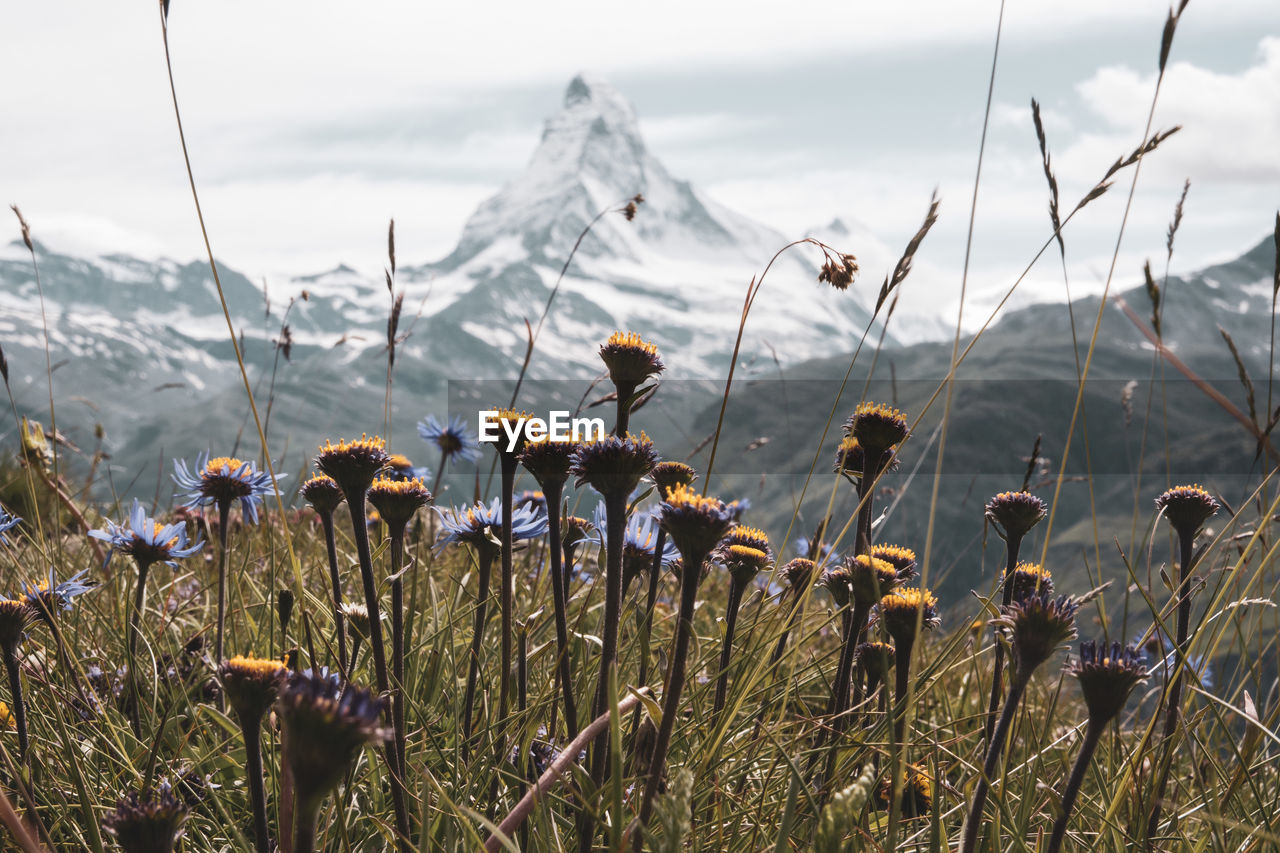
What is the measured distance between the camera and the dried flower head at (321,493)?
7.64ft

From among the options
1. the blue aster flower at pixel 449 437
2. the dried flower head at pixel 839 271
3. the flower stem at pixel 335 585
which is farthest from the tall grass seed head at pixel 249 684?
the blue aster flower at pixel 449 437

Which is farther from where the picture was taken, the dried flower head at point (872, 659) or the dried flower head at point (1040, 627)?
the dried flower head at point (872, 659)

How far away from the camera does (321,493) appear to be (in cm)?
235

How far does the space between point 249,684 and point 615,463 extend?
0.70 meters

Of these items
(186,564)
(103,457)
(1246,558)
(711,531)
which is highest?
(711,531)

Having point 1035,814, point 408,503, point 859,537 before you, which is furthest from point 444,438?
point 1035,814

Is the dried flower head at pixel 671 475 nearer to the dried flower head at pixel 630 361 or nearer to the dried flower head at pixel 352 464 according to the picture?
the dried flower head at pixel 630 361

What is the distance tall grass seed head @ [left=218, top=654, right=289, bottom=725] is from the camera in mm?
1436

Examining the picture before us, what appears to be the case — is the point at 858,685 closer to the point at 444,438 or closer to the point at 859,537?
the point at 859,537

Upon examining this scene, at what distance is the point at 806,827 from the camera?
1.98 meters

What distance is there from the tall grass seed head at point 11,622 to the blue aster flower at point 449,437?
7.68ft

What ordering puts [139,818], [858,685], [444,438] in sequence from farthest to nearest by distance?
[444,438], [858,685], [139,818]

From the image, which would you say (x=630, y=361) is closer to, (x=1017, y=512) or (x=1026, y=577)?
(x=1017, y=512)

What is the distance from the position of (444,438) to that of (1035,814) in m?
3.01
